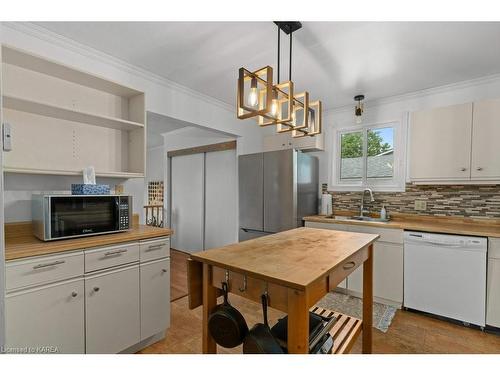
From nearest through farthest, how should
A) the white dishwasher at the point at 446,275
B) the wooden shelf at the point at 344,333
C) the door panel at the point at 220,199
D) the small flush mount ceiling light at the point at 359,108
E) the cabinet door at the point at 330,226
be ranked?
the wooden shelf at the point at 344,333
the white dishwasher at the point at 446,275
the cabinet door at the point at 330,226
the small flush mount ceiling light at the point at 359,108
the door panel at the point at 220,199

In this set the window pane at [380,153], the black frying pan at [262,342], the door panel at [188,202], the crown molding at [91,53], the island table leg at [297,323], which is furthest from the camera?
the door panel at [188,202]

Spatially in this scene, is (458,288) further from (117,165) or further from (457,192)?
(117,165)

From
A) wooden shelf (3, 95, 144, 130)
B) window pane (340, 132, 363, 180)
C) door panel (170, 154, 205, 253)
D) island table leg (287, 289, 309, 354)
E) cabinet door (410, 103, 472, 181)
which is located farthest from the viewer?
door panel (170, 154, 205, 253)

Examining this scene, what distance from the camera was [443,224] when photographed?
2639 mm

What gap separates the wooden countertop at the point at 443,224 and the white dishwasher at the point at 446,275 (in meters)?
0.06

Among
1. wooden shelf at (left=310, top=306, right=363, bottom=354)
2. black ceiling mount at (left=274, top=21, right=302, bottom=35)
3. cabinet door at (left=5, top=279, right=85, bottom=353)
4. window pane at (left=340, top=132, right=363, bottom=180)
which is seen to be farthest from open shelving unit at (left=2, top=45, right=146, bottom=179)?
window pane at (left=340, top=132, right=363, bottom=180)

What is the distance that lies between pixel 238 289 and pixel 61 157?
1.78 metres

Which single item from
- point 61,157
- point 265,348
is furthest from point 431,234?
point 61,157

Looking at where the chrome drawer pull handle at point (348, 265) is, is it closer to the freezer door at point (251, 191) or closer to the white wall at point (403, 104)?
the freezer door at point (251, 191)

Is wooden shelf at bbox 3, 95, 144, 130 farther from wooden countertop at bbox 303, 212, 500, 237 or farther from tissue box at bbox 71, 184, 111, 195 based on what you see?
wooden countertop at bbox 303, 212, 500, 237

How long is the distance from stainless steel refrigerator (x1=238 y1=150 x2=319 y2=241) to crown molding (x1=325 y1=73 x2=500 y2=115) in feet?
3.11

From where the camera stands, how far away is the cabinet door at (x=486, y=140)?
230cm

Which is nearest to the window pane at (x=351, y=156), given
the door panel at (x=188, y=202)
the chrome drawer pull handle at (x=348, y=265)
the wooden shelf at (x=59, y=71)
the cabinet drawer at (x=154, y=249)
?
the chrome drawer pull handle at (x=348, y=265)

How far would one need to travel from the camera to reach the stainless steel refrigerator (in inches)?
119
